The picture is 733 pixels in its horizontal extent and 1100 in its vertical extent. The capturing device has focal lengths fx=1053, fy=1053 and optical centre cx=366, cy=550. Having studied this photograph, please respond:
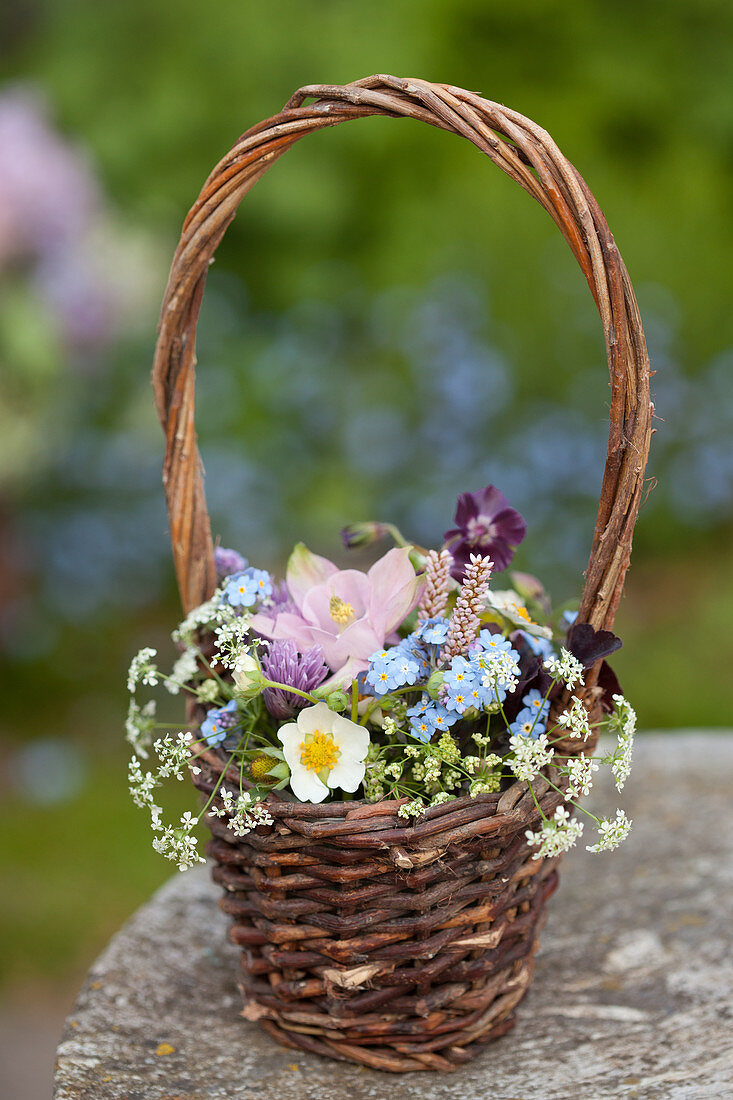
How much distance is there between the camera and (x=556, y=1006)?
1136mm

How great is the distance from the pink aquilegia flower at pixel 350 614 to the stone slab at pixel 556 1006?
41cm

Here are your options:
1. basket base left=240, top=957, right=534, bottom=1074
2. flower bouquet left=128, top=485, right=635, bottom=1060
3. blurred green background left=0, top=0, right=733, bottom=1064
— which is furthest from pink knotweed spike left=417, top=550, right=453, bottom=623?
blurred green background left=0, top=0, right=733, bottom=1064

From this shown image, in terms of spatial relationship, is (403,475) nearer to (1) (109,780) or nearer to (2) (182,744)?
(1) (109,780)

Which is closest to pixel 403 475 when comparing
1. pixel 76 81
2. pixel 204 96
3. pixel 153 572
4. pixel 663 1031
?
pixel 153 572

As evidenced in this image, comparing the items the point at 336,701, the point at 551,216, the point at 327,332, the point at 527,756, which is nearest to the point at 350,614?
the point at 336,701

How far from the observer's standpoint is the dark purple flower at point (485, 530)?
1048 mm

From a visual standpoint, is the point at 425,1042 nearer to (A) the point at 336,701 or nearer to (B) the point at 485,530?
(A) the point at 336,701

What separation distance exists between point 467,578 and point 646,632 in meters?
2.18

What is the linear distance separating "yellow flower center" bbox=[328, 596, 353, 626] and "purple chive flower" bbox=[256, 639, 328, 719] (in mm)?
52

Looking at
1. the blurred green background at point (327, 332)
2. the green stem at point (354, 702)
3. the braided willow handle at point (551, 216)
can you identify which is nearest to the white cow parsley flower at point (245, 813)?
the green stem at point (354, 702)

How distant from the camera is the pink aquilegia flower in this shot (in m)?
0.96

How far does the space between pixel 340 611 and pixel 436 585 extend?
0.09 meters

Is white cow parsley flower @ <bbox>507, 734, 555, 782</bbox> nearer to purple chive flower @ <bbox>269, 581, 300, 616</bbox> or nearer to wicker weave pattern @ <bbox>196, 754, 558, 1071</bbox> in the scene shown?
wicker weave pattern @ <bbox>196, 754, 558, 1071</bbox>

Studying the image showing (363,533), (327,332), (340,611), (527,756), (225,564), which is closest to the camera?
(527,756)
